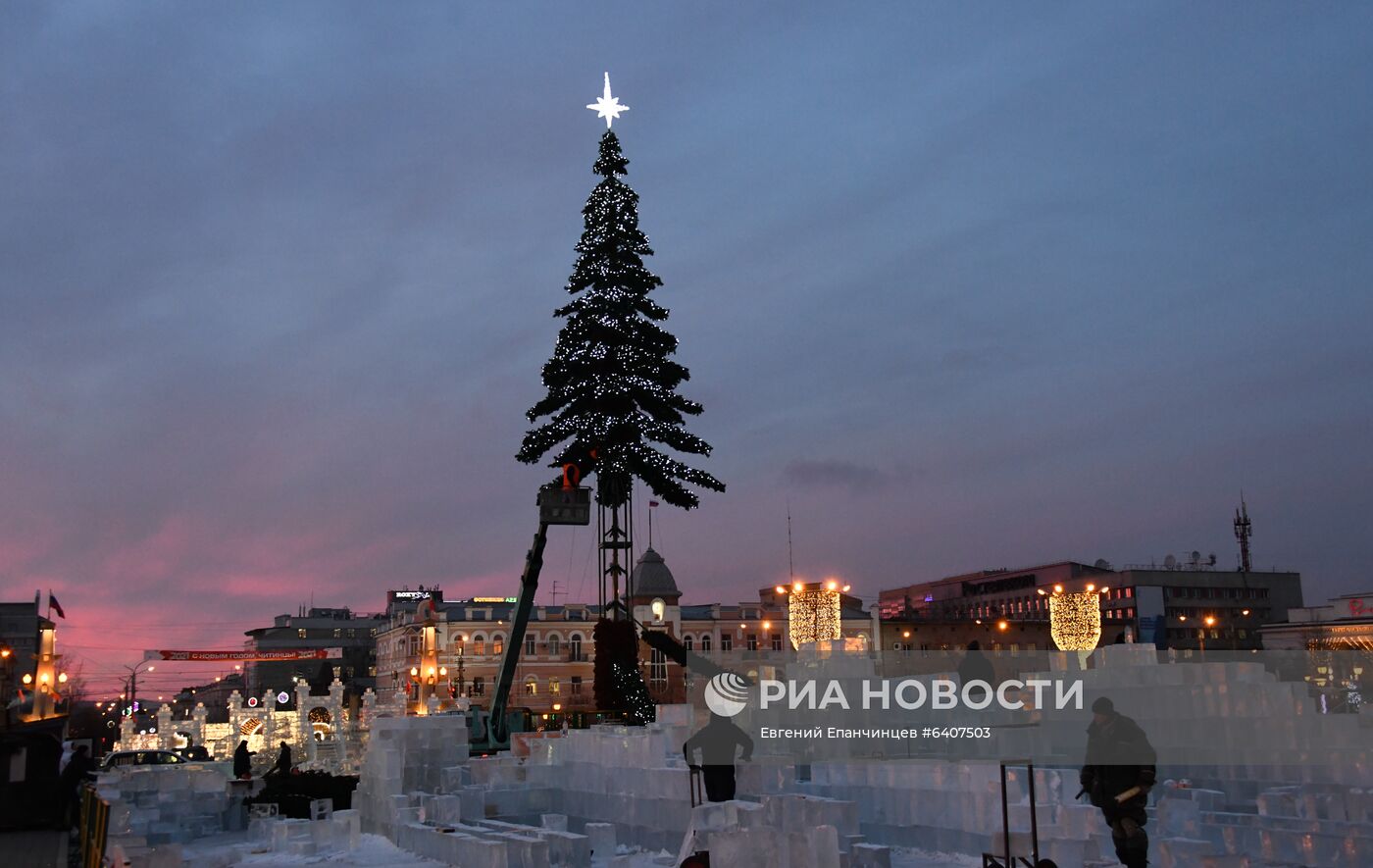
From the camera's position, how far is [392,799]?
16.3 meters

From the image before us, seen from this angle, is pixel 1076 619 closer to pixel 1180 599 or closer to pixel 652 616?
pixel 652 616

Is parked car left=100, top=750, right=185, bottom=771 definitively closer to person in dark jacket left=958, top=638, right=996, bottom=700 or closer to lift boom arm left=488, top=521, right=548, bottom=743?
lift boom arm left=488, top=521, right=548, bottom=743

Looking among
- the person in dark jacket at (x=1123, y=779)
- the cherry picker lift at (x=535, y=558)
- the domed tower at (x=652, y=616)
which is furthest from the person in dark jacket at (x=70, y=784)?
the domed tower at (x=652, y=616)

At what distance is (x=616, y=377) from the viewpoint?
36.6 meters

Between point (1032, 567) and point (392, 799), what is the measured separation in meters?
92.3

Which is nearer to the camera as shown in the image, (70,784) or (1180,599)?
(70,784)

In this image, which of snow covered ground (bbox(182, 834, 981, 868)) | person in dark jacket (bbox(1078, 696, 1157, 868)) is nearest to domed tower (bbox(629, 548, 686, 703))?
snow covered ground (bbox(182, 834, 981, 868))

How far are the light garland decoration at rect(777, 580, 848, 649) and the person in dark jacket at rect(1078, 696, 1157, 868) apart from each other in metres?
19.0

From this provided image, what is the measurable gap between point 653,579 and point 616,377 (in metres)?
43.1

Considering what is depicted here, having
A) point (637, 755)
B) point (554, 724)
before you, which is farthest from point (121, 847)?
point (554, 724)

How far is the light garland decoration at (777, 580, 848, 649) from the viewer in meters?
29.1

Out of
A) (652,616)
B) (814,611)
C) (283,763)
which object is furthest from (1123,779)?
(652,616)

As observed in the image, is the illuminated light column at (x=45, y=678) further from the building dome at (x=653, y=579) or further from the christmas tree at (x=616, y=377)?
the building dome at (x=653, y=579)

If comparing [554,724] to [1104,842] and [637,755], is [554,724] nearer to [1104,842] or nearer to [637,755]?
[637,755]
